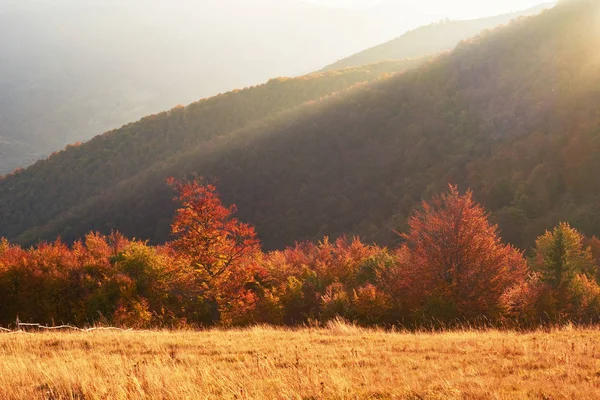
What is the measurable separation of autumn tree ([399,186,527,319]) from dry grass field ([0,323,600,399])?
818cm

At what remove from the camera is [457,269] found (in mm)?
21562

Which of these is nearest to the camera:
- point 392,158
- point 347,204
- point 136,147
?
point 347,204

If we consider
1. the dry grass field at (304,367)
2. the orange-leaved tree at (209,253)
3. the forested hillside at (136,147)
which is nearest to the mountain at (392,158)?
the forested hillside at (136,147)

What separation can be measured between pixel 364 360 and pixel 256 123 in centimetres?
9497

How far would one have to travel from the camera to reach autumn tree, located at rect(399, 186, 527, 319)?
65.6ft

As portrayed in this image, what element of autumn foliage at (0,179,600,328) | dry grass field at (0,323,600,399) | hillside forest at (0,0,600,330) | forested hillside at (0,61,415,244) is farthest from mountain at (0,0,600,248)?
dry grass field at (0,323,600,399)

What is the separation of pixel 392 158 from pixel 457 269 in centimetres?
5534

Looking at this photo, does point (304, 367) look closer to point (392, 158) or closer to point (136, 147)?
point (392, 158)

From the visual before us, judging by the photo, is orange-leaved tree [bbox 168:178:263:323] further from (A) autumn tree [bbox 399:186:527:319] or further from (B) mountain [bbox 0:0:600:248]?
(B) mountain [bbox 0:0:600:248]

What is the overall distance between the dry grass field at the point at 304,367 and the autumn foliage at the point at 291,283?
8.54 m

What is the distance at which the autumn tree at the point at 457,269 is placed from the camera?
19984 mm

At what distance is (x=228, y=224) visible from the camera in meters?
24.8

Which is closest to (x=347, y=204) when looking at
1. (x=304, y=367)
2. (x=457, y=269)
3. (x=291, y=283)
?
(x=291, y=283)

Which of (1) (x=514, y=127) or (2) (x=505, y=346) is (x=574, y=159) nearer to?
(1) (x=514, y=127)
